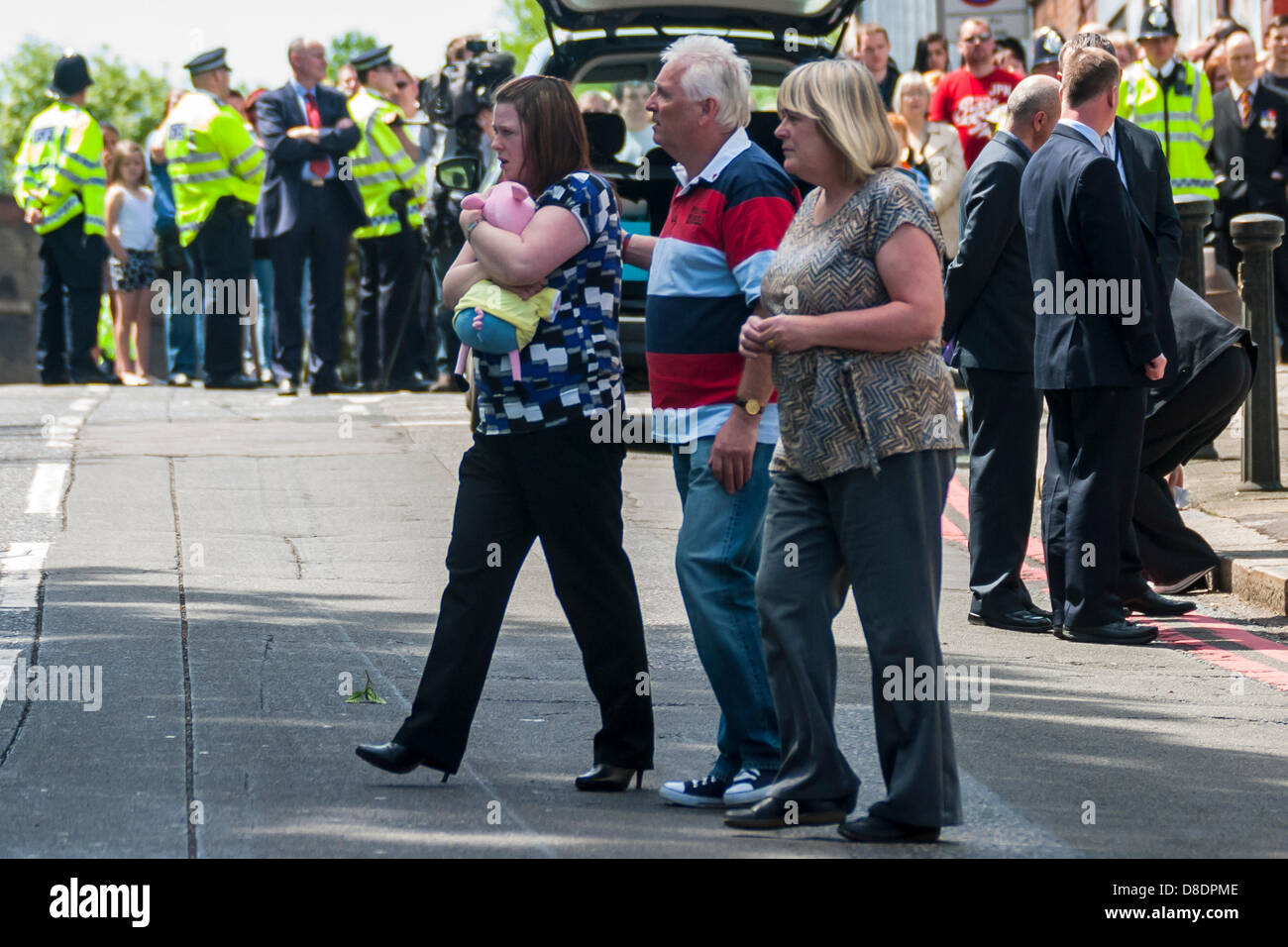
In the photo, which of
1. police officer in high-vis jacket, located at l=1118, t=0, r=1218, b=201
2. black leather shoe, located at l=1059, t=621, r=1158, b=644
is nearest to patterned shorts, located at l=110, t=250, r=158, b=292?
police officer in high-vis jacket, located at l=1118, t=0, r=1218, b=201

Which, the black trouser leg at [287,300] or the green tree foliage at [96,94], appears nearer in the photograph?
the black trouser leg at [287,300]

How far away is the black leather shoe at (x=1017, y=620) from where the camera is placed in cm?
786

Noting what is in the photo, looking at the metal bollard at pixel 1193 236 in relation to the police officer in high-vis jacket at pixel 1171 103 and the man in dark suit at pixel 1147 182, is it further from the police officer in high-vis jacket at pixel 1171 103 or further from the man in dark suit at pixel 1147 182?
the police officer in high-vis jacket at pixel 1171 103

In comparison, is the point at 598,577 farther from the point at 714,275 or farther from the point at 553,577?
the point at 714,275

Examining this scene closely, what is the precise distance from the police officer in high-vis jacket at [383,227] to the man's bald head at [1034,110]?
24.9ft

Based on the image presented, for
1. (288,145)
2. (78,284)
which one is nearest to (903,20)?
(78,284)

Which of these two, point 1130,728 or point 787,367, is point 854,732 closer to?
point 1130,728

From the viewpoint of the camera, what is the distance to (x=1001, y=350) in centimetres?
788

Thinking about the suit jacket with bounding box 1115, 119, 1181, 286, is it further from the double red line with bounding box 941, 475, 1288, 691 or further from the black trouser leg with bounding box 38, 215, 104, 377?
the black trouser leg with bounding box 38, 215, 104, 377

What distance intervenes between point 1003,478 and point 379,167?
7914 millimetres

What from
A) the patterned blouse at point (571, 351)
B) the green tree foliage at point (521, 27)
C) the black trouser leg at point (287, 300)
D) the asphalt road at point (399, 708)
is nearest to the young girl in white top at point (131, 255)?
the black trouser leg at point (287, 300)

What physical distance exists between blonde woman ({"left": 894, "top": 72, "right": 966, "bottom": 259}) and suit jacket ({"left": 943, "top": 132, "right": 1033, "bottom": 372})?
5607 mm

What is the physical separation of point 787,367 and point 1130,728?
2.01m

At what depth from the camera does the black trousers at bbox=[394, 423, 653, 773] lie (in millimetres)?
5246
